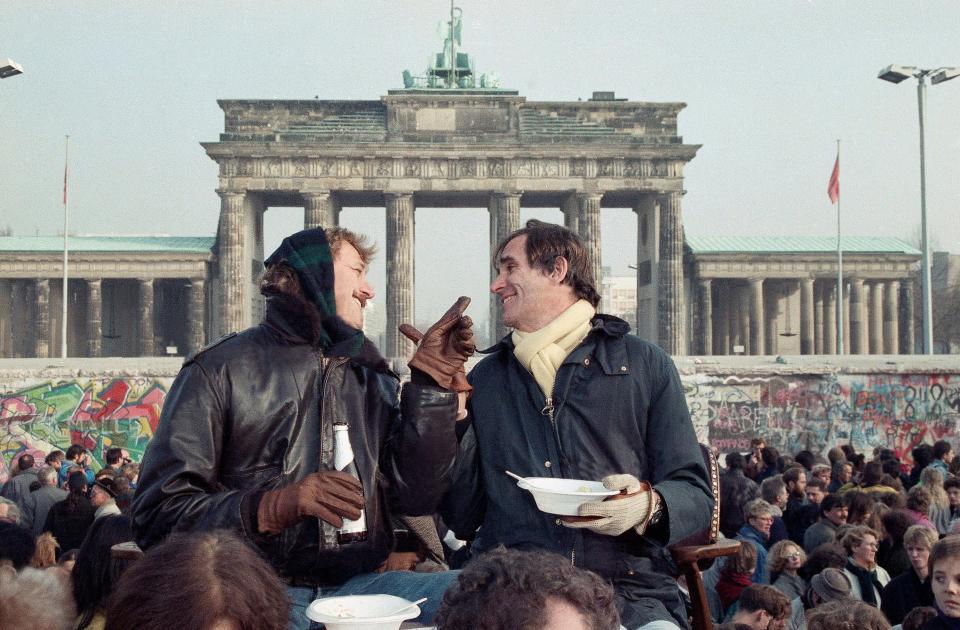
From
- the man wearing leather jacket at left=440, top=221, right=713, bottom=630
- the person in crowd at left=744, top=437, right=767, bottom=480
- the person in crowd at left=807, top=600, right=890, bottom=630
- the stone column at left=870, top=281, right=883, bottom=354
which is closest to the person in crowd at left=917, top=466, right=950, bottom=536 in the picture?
the person in crowd at left=744, top=437, right=767, bottom=480

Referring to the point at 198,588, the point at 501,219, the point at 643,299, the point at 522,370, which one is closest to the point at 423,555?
the point at 522,370

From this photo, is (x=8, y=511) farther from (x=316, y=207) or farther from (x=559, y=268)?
(x=316, y=207)

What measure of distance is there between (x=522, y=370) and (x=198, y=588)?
206 centimetres

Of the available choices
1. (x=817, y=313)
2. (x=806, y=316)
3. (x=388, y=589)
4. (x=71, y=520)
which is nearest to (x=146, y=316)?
(x=806, y=316)

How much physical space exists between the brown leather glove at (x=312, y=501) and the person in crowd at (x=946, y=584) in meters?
3.48

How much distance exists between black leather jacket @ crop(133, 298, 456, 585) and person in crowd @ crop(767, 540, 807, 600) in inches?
188

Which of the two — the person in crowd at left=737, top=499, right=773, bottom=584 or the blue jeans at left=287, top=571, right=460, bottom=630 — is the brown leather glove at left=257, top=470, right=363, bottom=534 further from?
the person in crowd at left=737, top=499, right=773, bottom=584

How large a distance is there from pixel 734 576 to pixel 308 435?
5097mm

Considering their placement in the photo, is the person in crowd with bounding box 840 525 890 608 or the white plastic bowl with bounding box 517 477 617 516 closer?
the white plastic bowl with bounding box 517 477 617 516

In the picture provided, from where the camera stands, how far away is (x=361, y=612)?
10.6ft

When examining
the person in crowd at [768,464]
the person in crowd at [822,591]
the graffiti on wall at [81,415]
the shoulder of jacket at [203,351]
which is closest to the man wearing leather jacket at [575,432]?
the shoulder of jacket at [203,351]

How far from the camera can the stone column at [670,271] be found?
50997 millimetres

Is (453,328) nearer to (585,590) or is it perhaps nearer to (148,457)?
(148,457)

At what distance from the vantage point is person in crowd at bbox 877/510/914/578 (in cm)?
852
